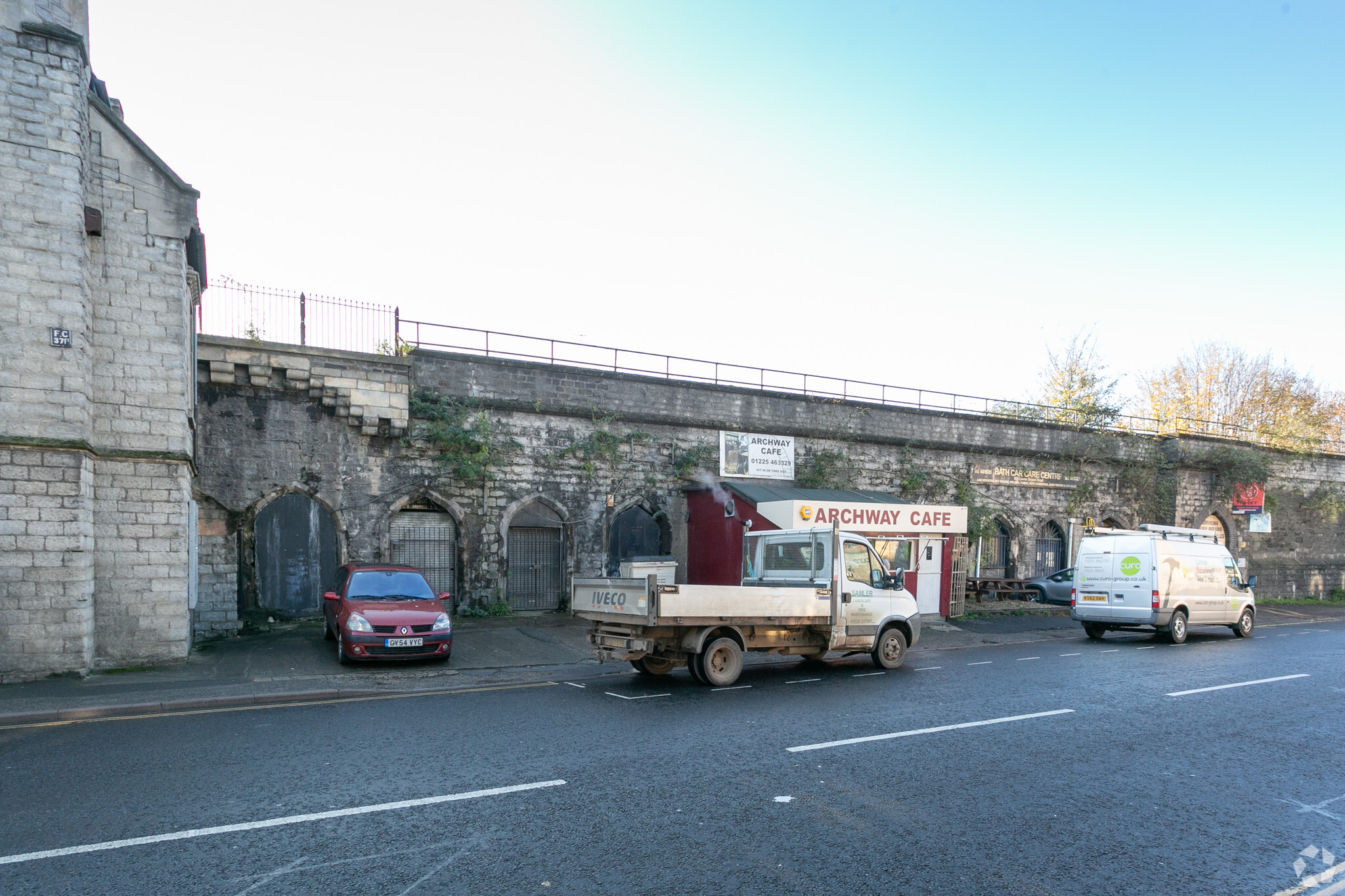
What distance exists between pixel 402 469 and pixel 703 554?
Answer: 25.3 feet

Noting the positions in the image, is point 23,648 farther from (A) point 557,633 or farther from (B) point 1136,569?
(B) point 1136,569

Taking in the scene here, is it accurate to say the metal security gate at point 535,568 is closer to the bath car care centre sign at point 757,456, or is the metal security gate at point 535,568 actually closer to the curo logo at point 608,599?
the bath car care centre sign at point 757,456

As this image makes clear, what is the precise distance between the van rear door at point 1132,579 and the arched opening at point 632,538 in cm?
1051

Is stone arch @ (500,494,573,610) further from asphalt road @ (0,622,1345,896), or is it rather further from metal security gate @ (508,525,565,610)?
asphalt road @ (0,622,1345,896)

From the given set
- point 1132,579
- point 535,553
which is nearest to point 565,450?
point 535,553

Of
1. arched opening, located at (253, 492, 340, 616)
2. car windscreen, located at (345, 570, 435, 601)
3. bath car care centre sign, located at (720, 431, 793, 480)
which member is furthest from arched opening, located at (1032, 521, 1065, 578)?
arched opening, located at (253, 492, 340, 616)

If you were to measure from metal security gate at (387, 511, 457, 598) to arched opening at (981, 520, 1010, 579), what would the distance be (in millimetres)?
17010

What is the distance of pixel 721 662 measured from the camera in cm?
1084

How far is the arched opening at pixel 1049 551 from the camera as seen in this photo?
89.8 feet

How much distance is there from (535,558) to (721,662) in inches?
343

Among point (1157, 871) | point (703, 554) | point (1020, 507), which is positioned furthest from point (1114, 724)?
point (1020, 507)

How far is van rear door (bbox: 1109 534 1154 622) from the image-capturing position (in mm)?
16531

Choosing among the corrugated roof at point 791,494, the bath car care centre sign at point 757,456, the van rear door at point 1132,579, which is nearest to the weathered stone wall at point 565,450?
the bath car care centre sign at point 757,456

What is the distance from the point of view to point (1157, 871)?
15.7ft
